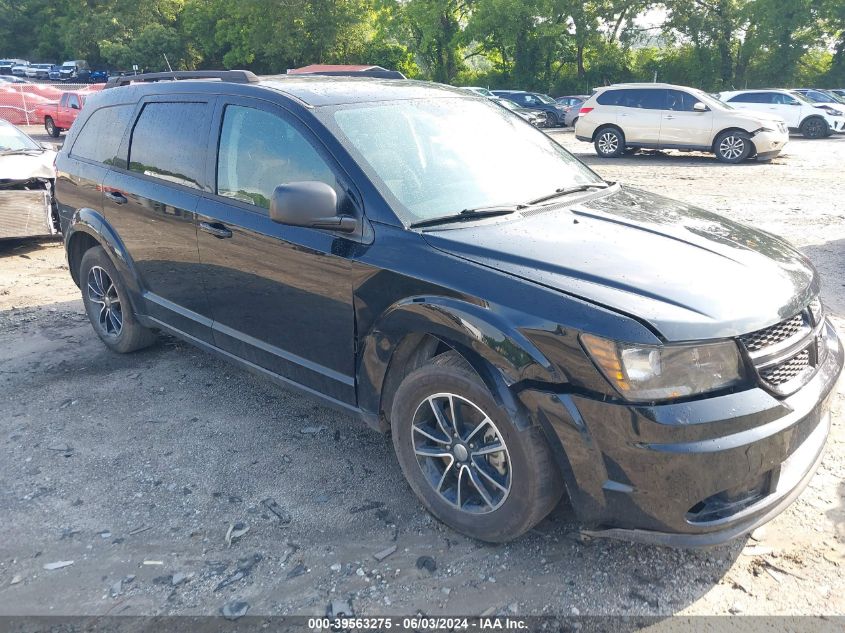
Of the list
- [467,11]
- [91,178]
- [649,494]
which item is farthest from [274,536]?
[467,11]

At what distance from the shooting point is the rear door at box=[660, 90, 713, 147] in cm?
1598

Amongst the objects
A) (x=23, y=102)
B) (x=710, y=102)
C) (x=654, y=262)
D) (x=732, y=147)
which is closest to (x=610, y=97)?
(x=710, y=102)

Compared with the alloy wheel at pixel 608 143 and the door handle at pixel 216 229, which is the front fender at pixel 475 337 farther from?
the alloy wheel at pixel 608 143

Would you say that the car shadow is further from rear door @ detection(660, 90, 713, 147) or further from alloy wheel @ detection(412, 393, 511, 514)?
rear door @ detection(660, 90, 713, 147)

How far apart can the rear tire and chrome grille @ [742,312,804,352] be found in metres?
22.6

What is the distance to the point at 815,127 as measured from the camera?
21.9 metres

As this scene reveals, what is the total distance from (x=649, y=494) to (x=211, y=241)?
2.66m

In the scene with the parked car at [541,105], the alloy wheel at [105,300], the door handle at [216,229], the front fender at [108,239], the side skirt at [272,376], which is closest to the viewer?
the side skirt at [272,376]

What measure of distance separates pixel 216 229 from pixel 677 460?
2653mm

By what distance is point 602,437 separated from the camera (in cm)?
244

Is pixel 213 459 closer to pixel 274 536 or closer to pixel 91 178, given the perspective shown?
pixel 274 536

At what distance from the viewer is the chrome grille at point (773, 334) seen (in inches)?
99.4

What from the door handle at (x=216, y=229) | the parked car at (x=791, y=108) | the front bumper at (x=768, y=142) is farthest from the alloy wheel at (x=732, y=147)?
the door handle at (x=216, y=229)

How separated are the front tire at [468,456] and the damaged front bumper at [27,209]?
261 inches
